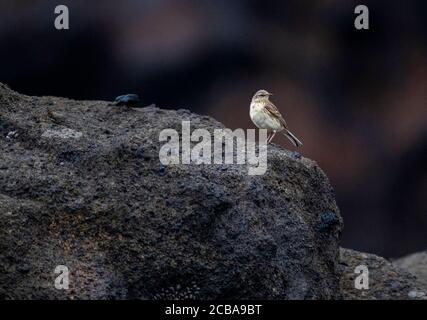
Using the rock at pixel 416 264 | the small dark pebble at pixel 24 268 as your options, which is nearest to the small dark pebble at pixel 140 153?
the small dark pebble at pixel 24 268

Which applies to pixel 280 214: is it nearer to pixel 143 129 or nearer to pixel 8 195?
pixel 143 129

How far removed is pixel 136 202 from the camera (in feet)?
24.0

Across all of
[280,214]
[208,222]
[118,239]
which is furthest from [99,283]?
[280,214]

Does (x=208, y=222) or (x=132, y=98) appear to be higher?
(x=132, y=98)

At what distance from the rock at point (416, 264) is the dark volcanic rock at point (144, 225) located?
262 centimetres

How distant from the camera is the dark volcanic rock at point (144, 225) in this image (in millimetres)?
7047

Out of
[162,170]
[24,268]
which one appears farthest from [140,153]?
[24,268]

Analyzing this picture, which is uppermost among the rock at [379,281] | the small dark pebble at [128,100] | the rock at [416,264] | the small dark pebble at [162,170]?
the small dark pebble at [128,100]

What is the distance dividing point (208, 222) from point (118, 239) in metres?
0.62

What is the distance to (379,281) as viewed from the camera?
9.17 meters

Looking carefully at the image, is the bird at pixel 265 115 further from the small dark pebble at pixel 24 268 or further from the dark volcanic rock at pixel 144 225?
the small dark pebble at pixel 24 268

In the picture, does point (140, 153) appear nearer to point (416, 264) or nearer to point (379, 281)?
point (379, 281)

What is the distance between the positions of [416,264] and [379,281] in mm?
1978
